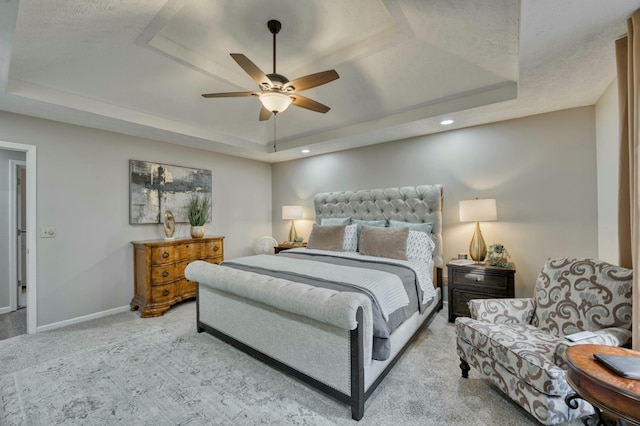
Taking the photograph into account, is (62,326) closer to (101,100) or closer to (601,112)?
(101,100)

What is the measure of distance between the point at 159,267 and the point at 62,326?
1176mm

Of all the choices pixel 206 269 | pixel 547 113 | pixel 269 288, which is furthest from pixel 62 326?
pixel 547 113

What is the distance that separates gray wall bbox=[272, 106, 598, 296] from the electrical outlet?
4.28 m

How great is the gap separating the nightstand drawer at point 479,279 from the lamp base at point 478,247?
0.33 meters

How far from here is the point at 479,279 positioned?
10.1 feet

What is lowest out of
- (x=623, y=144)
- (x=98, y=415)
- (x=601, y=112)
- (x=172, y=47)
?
(x=98, y=415)

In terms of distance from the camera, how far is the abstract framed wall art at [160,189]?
3924 millimetres

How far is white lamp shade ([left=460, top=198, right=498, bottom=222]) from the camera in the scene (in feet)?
10.5

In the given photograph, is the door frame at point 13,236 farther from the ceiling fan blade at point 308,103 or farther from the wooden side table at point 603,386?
the wooden side table at point 603,386

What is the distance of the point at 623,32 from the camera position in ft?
5.83

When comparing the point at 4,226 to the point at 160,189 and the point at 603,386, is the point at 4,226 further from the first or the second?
the point at 603,386

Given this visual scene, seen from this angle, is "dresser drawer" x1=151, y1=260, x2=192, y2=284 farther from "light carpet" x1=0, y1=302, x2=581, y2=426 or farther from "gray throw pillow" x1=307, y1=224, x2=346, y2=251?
"gray throw pillow" x1=307, y1=224, x2=346, y2=251

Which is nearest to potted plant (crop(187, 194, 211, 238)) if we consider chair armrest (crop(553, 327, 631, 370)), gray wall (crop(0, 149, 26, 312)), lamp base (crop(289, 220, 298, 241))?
lamp base (crop(289, 220, 298, 241))

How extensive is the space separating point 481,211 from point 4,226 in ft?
20.7
